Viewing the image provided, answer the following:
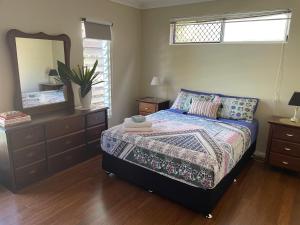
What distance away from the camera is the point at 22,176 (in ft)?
8.45

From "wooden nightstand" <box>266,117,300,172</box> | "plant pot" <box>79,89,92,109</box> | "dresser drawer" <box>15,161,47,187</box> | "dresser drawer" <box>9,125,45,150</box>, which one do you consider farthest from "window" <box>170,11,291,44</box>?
"dresser drawer" <box>15,161,47,187</box>

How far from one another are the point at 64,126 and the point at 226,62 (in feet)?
8.84

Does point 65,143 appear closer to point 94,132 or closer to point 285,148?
point 94,132

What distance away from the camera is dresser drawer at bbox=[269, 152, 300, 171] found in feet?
9.67

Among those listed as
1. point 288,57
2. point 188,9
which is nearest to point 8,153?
point 188,9

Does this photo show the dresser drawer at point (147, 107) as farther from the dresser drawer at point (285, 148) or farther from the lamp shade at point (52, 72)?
the dresser drawer at point (285, 148)

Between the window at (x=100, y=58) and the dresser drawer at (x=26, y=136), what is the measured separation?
1360 millimetres

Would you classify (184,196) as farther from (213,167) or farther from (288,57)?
Answer: (288,57)

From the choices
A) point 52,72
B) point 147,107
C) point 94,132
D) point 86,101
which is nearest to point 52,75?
point 52,72

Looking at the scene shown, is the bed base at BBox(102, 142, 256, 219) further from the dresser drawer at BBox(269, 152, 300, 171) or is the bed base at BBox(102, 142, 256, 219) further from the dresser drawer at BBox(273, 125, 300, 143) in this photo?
the dresser drawer at BBox(273, 125, 300, 143)

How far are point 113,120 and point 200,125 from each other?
1890 mm

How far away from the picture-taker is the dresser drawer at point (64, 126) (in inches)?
110

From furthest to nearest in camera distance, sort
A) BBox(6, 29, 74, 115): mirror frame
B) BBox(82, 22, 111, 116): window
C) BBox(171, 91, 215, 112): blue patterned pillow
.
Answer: BBox(171, 91, 215, 112): blue patterned pillow, BBox(82, 22, 111, 116): window, BBox(6, 29, 74, 115): mirror frame

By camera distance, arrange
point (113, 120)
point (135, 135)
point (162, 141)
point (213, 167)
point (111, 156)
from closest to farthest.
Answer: point (213, 167), point (162, 141), point (135, 135), point (111, 156), point (113, 120)
